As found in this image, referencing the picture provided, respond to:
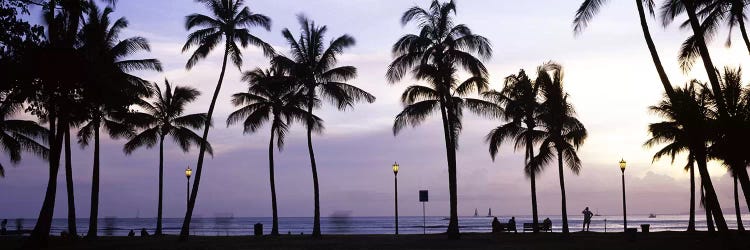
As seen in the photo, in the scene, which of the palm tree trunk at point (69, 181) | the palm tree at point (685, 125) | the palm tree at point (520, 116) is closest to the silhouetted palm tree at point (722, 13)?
the palm tree at point (685, 125)

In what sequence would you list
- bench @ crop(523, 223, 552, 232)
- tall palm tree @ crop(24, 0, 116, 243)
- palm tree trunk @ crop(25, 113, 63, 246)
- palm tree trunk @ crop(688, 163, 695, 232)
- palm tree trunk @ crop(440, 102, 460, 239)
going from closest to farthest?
1. tall palm tree @ crop(24, 0, 116, 243)
2. palm tree trunk @ crop(25, 113, 63, 246)
3. palm tree trunk @ crop(440, 102, 460, 239)
4. palm tree trunk @ crop(688, 163, 695, 232)
5. bench @ crop(523, 223, 552, 232)

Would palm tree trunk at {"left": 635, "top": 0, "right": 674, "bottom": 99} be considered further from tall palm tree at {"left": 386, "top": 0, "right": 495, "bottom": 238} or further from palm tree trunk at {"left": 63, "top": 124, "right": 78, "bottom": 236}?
palm tree trunk at {"left": 63, "top": 124, "right": 78, "bottom": 236}

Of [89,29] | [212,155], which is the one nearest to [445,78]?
[89,29]

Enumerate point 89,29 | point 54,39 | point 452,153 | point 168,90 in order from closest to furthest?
point 54,39 → point 89,29 → point 452,153 → point 168,90

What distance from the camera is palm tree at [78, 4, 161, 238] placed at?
24.3 m

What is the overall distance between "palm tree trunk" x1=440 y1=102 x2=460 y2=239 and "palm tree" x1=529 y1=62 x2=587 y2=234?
21.3 feet

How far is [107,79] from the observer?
24.2 metres

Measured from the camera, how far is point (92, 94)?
79.1 ft

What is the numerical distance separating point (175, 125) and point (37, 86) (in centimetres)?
2480

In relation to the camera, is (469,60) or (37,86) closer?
(37,86)

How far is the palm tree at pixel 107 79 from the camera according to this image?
958 inches

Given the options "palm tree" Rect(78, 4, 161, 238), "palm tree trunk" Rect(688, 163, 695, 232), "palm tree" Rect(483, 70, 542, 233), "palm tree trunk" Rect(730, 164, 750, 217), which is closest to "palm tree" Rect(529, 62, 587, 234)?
"palm tree" Rect(483, 70, 542, 233)

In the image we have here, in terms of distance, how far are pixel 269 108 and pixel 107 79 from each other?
1986cm

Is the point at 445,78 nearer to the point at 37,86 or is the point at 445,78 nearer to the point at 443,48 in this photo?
the point at 443,48
